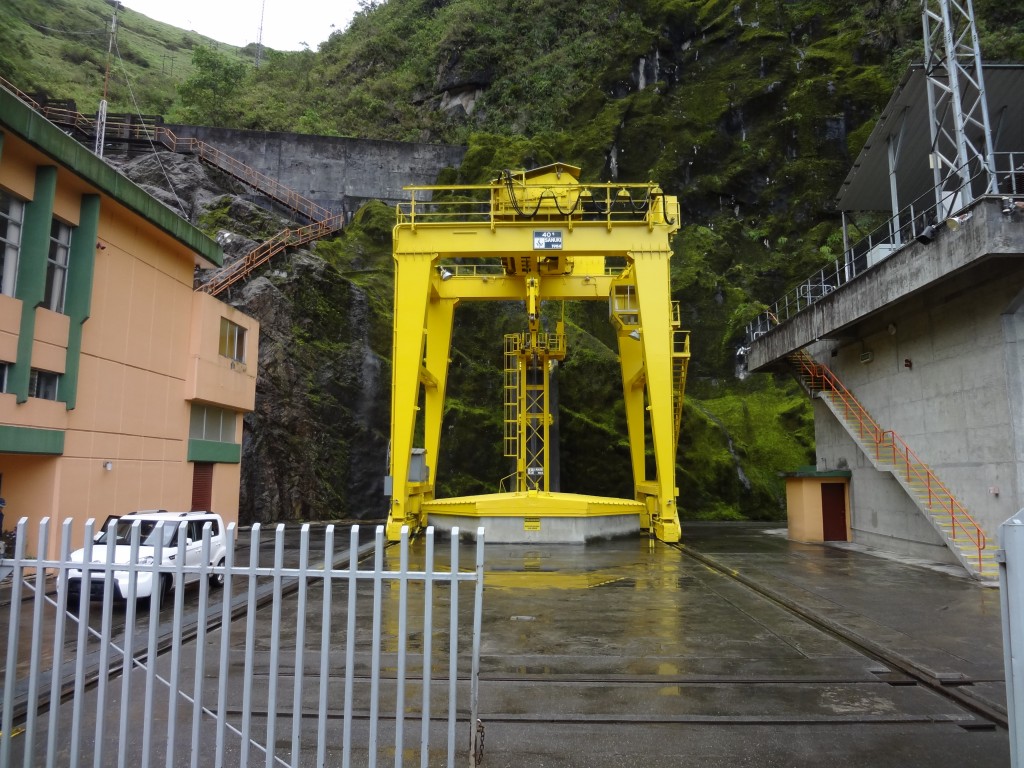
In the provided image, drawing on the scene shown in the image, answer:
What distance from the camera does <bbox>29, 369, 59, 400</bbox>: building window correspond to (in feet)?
41.8

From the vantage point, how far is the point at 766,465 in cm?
2948

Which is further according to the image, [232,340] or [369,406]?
[369,406]

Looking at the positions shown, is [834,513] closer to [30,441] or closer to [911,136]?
[911,136]

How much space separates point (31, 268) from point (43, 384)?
2.16 metres

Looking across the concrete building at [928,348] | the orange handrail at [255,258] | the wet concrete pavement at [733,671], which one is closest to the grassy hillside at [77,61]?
the orange handrail at [255,258]

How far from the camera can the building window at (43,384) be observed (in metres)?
12.7

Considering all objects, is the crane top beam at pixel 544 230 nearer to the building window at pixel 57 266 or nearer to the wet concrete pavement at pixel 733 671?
the building window at pixel 57 266

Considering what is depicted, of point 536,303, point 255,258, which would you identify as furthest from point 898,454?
point 255,258

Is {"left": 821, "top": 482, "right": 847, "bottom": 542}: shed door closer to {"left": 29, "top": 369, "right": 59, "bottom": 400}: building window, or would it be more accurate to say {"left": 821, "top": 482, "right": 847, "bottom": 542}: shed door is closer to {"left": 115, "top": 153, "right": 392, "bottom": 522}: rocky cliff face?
{"left": 115, "top": 153, "right": 392, "bottom": 522}: rocky cliff face

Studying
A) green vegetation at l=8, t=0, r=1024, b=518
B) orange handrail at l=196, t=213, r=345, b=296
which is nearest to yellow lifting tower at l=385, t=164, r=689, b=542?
green vegetation at l=8, t=0, r=1024, b=518

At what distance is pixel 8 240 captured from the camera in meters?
12.5

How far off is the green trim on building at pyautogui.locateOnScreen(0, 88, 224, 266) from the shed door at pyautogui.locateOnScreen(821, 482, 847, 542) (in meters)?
17.8

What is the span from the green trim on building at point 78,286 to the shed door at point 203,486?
17.4 ft

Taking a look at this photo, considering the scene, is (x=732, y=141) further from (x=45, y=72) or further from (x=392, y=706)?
(x=45, y=72)
